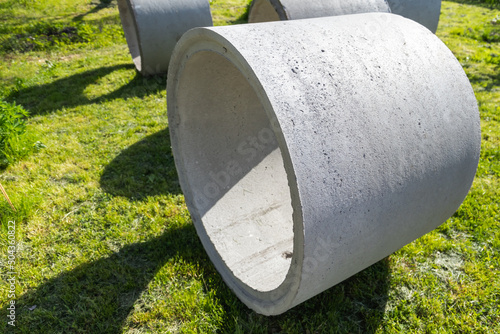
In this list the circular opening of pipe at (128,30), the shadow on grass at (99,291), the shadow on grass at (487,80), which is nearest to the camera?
the shadow on grass at (99,291)

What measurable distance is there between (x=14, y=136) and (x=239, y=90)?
9.58 ft

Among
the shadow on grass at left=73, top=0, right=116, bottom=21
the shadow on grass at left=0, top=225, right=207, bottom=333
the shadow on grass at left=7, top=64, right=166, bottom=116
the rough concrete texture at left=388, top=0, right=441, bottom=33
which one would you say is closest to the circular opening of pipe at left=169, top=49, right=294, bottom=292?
the shadow on grass at left=0, top=225, right=207, bottom=333

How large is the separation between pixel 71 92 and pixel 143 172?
3.03 metres

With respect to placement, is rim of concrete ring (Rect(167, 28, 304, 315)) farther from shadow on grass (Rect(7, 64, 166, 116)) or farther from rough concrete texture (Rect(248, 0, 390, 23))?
shadow on grass (Rect(7, 64, 166, 116))

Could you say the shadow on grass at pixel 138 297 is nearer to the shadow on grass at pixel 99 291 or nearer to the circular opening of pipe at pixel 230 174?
the shadow on grass at pixel 99 291

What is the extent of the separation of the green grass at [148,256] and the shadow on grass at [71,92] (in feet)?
0.32

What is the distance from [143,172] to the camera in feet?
13.2

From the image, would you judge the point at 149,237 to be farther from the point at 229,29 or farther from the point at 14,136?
the point at 14,136

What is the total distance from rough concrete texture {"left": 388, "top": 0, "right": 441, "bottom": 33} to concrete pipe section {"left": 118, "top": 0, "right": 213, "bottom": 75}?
316cm

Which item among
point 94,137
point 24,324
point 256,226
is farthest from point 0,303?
point 94,137

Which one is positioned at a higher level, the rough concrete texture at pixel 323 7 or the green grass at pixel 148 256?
the rough concrete texture at pixel 323 7

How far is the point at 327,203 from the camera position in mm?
1649

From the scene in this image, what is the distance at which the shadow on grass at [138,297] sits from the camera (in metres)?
2.44

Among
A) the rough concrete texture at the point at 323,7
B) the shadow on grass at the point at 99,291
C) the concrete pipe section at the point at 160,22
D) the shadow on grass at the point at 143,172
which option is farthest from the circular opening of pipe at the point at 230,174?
the concrete pipe section at the point at 160,22
